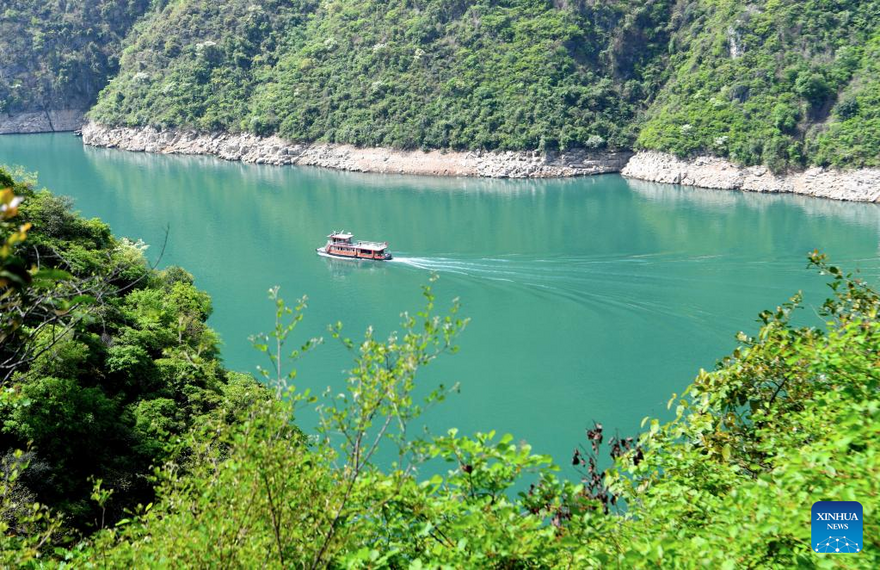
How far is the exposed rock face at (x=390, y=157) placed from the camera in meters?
58.4

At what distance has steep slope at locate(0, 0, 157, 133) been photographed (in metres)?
87.8

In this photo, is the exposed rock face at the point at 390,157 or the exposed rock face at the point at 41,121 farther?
the exposed rock face at the point at 41,121

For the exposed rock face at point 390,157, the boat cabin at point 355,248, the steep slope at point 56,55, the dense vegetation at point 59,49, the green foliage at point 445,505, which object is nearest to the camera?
the green foliage at point 445,505

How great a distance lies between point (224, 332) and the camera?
25859 mm

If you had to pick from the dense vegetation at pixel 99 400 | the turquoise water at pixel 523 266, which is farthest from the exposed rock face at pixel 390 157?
the dense vegetation at pixel 99 400

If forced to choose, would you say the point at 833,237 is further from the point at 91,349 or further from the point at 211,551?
the point at 211,551

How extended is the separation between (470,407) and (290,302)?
39.7 ft

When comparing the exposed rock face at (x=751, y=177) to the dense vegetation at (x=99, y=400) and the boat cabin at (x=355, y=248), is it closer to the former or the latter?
the boat cabin at (x=355, y=248)

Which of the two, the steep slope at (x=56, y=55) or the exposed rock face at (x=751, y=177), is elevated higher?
the steep slope at (x=56, y=55)

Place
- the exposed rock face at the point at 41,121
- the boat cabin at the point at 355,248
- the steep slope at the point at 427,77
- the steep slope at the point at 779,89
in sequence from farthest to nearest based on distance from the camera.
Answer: the exposed rock face at the point at 41,121 → the steep slope at the point at 427,77 → the steep slope at the point at 779,89 → the boat cabin at the point at 355,248

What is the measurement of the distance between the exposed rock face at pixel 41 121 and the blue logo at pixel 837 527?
3962 inches

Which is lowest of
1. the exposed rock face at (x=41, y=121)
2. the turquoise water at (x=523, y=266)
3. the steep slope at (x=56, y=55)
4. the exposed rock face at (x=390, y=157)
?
the turquoise water at (x=523, y=266)

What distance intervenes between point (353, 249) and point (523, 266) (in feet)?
28.5

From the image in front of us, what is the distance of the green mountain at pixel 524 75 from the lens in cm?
5088
